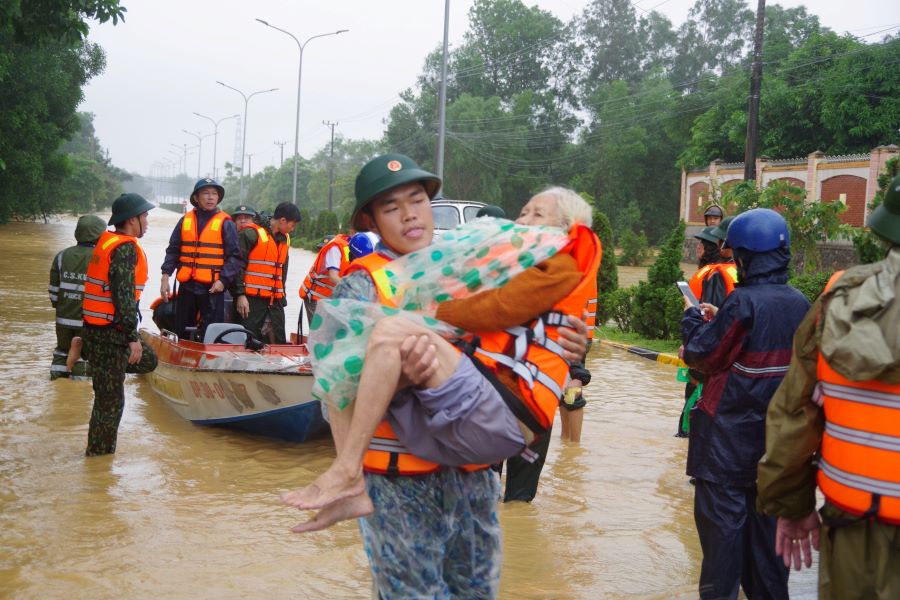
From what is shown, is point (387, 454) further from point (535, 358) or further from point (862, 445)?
point (862, 445)

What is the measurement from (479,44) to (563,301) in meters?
74.9

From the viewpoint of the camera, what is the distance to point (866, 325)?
2602 mm

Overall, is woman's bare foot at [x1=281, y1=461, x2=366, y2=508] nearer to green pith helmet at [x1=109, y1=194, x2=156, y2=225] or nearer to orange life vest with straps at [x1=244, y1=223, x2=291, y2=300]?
green pith helmet at [x1=109, y1=194, x2=156, y2=225]

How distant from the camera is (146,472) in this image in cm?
724

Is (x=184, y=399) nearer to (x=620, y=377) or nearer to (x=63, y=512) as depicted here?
(x=63, y=512)

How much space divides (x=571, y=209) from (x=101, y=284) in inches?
192

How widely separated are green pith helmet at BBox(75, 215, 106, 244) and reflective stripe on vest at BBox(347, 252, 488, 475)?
5.36m

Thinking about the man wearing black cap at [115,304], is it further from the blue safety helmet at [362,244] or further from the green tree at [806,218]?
the green tree at [806,218]

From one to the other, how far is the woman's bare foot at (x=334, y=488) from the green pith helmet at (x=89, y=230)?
5517 millimetres

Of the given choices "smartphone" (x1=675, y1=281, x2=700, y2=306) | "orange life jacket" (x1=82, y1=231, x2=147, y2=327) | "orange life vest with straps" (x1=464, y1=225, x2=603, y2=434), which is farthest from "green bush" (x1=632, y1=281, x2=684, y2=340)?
"orange life vest with straps" (x1=464, y1=225, x2=603, y2=434)

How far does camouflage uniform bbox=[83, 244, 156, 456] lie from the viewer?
6.97 m

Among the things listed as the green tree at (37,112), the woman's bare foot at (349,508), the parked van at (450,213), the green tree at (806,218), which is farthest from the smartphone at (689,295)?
the green tree at (37,112)

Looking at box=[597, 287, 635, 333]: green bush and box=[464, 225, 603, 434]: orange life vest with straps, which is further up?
box=[464, 225, 603, 434]: orange life vest with straps

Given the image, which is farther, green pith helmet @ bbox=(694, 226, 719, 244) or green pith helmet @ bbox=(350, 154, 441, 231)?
green pith helmet @ bbox=(694, 226, 719, 244)
